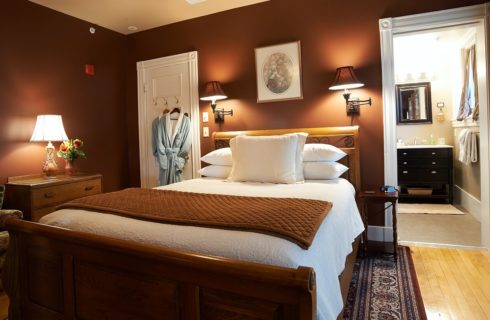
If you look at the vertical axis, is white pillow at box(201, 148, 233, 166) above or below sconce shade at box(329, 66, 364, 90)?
below

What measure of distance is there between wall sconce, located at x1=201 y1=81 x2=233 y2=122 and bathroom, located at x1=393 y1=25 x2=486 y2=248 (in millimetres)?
2446

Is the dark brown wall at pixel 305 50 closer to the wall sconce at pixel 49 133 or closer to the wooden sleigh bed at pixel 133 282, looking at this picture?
the wall sconce at pixel 49 133

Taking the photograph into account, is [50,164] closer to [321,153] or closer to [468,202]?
[321,153]

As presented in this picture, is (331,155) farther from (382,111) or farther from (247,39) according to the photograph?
(247,39)

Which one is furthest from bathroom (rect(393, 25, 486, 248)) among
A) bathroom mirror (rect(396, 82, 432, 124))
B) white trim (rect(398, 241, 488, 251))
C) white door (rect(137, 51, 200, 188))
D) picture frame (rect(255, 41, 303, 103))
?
white door (rect(137, 51, 200, 188))

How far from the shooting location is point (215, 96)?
140 inches

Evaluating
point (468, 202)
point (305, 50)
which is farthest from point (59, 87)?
point (468, 202)

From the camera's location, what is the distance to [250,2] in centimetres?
347

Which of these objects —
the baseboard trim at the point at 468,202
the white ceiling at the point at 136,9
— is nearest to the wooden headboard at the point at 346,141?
the white ceiling at the point at 136,9

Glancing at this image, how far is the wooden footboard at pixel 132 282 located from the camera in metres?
1.03

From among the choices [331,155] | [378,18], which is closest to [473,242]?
[331,155]

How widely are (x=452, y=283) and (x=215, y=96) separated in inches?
109

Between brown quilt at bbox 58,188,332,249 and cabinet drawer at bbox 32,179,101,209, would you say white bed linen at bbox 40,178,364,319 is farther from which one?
cabinet drawer at bbox 32,179,101,209

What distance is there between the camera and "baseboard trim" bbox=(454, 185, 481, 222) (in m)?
3.86
